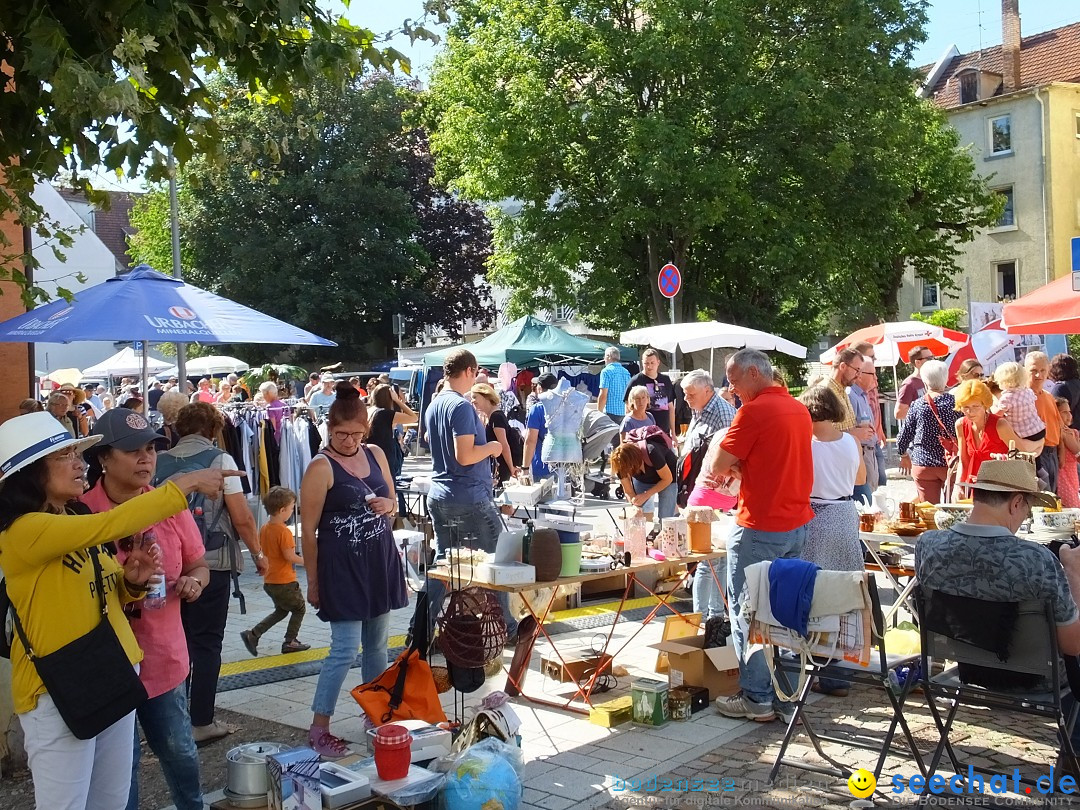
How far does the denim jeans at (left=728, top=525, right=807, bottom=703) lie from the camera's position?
19.4ft

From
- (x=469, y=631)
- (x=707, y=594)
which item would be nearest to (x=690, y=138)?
(x=707, y=594)

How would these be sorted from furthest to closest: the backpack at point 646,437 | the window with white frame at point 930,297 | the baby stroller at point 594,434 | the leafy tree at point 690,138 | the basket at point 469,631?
the window with white frame at point 930,297
the leafy tree at point 690,138
the baby stroller at point 594,434
the backpack at point 646,437
the basket at point 469,631

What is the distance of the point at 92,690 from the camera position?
11.5 feet

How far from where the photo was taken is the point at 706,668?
6.36 m

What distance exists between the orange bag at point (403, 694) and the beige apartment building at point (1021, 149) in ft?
120

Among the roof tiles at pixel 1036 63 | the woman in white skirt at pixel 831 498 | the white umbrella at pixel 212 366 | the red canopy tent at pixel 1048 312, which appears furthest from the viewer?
the roof tiles at pixel 1036 63

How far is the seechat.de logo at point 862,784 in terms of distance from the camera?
4863 millimetres

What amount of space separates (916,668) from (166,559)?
11.5 ft

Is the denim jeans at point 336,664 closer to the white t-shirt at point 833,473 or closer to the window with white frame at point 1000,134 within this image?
the white t-shirt at point 833,473

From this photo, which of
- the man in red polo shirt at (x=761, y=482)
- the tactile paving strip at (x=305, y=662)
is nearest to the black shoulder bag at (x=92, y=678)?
the tactile paving strip at (x=305, y=662)

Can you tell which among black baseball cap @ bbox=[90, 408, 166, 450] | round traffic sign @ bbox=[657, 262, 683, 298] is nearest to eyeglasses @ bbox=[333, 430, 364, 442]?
black baseball cap @ bbox=[90, 408, 166, 450]

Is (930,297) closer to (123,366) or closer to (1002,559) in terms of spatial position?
(123,366)

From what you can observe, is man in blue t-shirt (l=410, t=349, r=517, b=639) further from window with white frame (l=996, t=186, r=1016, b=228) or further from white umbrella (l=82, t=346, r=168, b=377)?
window with white frame (l=996, t=186, r=1016, b=228)

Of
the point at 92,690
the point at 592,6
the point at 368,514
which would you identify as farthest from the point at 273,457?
the point at 592,6
